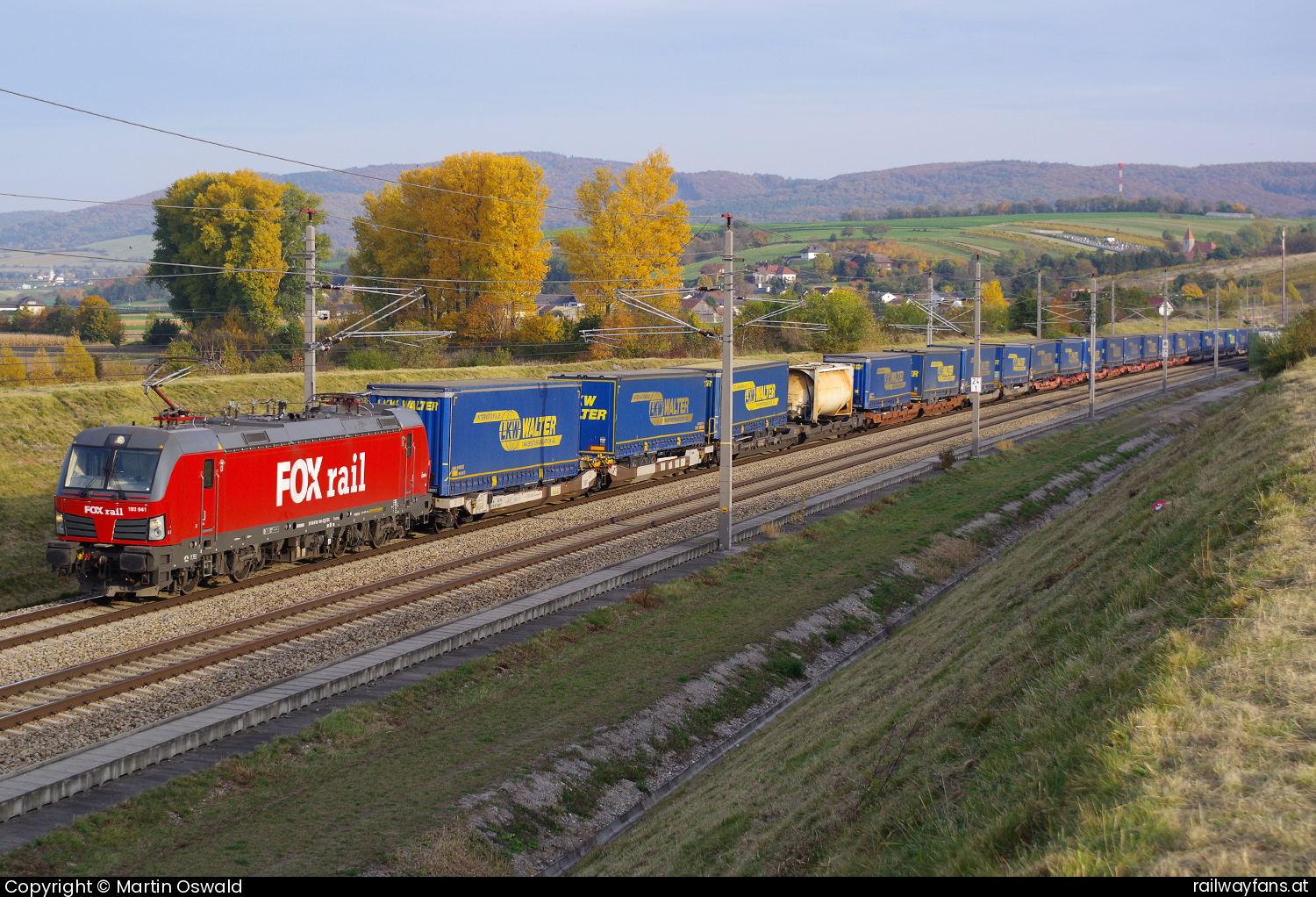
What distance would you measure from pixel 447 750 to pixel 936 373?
50.0 meters

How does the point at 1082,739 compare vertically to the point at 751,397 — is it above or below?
below

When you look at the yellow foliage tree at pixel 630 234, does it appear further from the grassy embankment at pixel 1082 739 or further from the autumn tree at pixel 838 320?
the grassy embankment at pixel 1082 739

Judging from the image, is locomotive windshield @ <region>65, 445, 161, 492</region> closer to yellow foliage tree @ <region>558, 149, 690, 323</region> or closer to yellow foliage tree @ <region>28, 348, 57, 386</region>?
yellow foliage tree @ <region>28, 348, 57, 386</region>

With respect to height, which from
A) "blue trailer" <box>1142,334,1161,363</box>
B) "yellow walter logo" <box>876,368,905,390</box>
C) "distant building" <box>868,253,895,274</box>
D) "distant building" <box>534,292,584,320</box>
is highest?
"distant building" <box>868,253,895,274</box>

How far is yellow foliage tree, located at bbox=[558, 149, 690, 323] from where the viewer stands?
221 feet

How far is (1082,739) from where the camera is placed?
8.08 metres

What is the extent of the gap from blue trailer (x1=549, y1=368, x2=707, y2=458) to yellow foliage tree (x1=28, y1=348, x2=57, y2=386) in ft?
63.9

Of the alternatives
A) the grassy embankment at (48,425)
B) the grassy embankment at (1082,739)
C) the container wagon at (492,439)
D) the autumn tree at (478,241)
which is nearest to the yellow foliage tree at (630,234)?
the autumn tree at (478,241)

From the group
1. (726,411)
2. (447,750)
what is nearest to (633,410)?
(726,411)

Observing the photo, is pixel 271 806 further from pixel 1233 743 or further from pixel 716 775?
pixel 1233 743

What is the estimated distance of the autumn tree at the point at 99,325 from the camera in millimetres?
55938

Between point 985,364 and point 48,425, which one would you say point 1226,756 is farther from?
point 985,364

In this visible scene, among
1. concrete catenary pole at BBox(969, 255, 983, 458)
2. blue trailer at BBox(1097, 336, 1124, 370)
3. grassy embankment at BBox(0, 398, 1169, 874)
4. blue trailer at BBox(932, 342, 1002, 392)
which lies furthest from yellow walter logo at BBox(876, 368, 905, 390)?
blue trailer at BBox(1097, 336, 1124, 370)
